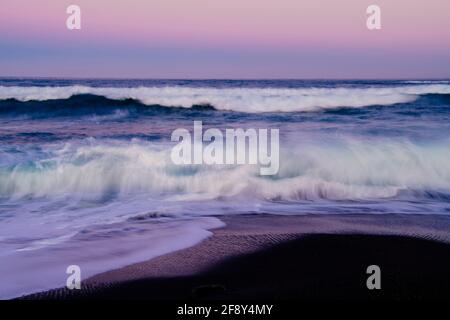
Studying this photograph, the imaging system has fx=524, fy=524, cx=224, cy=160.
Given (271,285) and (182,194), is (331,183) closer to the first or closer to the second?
(182,194)

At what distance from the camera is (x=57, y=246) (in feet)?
14.9

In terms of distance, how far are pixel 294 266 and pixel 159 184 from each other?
388 centimetres

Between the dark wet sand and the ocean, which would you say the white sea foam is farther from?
the dark wet sand

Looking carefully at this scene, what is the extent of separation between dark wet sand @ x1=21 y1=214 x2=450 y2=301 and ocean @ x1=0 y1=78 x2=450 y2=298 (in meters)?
0.30

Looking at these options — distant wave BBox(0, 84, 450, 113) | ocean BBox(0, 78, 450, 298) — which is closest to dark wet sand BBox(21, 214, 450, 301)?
ocean BBox(0, 78, 450, 298)

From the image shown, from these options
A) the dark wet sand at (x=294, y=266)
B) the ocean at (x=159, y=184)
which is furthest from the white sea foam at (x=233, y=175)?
the dark wet sand at (x=294, y=266)

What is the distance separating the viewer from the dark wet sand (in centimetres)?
341

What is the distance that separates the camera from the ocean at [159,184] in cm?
458

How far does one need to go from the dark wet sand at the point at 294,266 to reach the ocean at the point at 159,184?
11.7 inches

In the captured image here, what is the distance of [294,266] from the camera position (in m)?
3.95

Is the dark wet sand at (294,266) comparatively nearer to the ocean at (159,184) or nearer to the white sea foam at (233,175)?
the ocean at (159,184)

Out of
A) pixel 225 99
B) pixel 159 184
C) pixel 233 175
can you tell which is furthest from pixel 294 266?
pixel 225 99

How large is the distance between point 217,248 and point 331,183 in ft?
10.5

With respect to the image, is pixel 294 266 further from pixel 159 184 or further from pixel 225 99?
pixel 225 99
